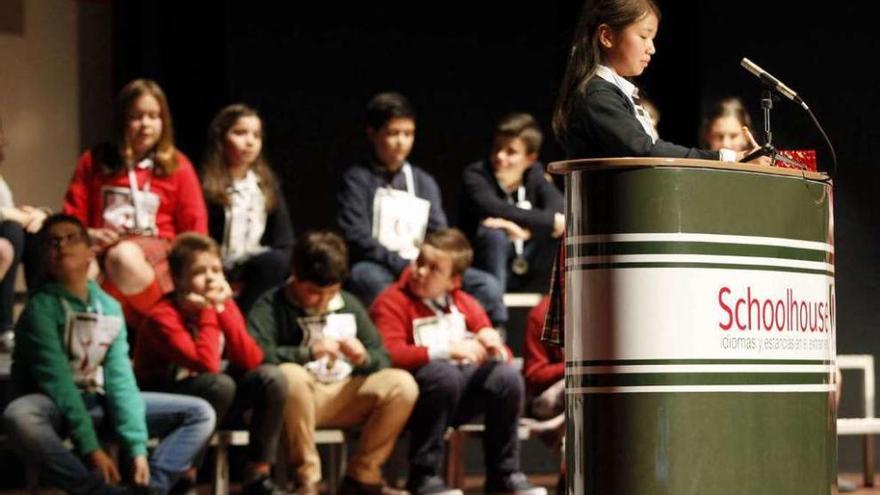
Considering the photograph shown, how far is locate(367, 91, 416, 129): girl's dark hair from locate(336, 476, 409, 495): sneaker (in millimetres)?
1554

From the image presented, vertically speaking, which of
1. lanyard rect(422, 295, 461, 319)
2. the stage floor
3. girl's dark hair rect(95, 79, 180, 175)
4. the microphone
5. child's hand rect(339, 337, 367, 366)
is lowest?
the stage floor

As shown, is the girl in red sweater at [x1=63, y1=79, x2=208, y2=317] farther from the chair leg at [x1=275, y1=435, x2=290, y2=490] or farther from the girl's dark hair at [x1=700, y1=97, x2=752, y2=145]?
the girl's dark hair at [x1=700, y1=97, x2=752, y2=145]

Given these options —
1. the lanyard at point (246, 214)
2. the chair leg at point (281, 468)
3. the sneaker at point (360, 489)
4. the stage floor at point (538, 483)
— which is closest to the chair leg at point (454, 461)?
the stage floor at point (538, 483)

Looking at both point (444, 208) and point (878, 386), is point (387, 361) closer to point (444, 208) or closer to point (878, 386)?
point (444, 208)

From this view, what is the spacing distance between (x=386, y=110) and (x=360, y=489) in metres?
1.62

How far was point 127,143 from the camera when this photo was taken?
5789 mm

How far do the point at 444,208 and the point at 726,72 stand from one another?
1405 millimetres

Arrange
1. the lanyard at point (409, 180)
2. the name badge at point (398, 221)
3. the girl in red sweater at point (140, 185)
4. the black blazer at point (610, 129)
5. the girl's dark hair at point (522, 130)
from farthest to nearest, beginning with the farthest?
the girl's dark hair at point (522, 130) < the lanyard at point (409, 180) < the name badge at point (398, 221) < the girl in red sweater at point (140, 185) < the black blazer at point (610, 129)

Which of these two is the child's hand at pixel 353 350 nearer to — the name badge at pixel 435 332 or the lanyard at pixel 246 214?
the name badge at pixel 435 332

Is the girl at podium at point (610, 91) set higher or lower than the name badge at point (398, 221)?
higher

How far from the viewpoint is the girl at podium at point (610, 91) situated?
11.1 ft

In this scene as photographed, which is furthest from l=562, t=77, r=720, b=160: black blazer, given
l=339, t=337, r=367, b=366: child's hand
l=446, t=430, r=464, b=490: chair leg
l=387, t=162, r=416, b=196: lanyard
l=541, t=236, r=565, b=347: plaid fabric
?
l=387, t=162, r=416, b=196: lanyard

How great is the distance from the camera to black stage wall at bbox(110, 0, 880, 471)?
6.67 m

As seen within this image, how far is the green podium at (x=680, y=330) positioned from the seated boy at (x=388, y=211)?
290cm
